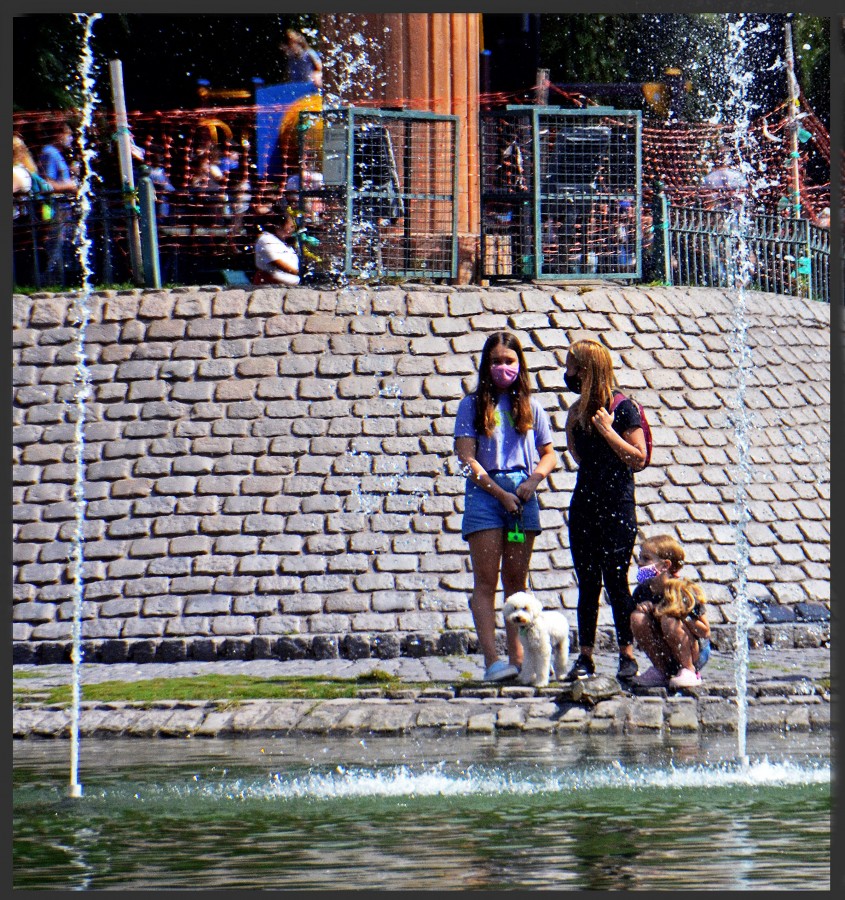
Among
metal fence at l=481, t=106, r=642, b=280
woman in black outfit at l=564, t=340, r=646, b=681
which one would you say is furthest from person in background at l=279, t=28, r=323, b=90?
woman in black outfit at l=564, t=340, r=646, b=681

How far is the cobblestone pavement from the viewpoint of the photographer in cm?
859

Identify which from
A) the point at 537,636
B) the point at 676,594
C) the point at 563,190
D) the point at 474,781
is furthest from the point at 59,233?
the point at 474,781

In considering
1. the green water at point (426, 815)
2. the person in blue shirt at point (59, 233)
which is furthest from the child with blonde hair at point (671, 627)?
the person in blue shirt at point (59, 233)

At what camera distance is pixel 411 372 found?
1424cm

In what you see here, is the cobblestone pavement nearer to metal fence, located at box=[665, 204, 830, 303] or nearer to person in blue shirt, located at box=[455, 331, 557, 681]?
person in blue shirt, located at box=[455, 331, 557, 681]

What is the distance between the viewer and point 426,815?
20.6ft

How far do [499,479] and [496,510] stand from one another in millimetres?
199

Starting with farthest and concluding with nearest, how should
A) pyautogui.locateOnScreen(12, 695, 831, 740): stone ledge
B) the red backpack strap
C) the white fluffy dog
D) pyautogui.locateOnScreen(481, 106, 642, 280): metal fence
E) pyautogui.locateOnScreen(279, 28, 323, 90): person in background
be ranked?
pyautogui.locateOnScreen(279, 28, 323, 90): person in background < pyautogui.locateOnScreen(481, 106, 642, 280): metal fence < the red backpack strap < the white fluffy dog < pyautogui.locateOnScreen(12, 695, 831, 740): stone ledge

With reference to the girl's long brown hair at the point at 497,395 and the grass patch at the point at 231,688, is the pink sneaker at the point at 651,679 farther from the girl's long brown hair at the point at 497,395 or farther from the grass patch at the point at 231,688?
the girl's long brown hair at the point at 497,395

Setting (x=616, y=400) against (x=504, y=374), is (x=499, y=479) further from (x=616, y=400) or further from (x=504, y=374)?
→ (x=616, y=400)

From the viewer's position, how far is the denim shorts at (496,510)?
9.82 metres

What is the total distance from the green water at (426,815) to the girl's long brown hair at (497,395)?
2.33 metres

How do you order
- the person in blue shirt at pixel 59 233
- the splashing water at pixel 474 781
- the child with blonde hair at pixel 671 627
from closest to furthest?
1. the splashing water at pixel 474 781
2. the child with blonde hair at pixel 671 627
3. the person in blue shirt at pixel 59 233

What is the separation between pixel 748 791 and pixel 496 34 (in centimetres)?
2044
